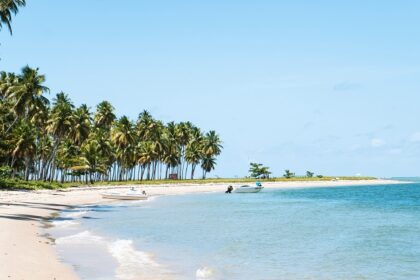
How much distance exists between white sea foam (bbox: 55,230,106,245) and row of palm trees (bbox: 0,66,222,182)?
139 ft

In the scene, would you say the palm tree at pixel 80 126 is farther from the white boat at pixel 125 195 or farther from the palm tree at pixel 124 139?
the white boat at pixel 125 195

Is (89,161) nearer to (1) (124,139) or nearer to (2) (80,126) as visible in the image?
(2) (80,126)

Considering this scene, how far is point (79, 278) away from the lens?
1455 cm

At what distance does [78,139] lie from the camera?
90.3 metres

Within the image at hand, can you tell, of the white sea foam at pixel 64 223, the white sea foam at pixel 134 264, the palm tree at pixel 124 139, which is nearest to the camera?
the white sea foam at pixel 134 264

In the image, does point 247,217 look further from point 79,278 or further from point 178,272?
point 79,278

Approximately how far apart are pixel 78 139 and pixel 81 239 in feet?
226

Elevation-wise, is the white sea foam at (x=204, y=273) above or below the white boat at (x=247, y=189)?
below

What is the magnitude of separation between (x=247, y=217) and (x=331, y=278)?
24.6 metres

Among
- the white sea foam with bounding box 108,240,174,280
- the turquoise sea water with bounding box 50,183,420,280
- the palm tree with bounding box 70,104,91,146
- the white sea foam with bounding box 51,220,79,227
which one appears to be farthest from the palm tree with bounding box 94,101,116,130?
the white sea foam with bounding box 108,240,174,280

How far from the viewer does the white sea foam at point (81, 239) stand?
23.0 m

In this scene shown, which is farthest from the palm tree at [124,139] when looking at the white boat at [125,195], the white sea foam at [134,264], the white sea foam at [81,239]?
the white sea foam at [134,264]

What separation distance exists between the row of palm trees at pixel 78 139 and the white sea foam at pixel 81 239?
139 ft

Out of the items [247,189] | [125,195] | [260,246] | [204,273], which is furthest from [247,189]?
[204,273]
